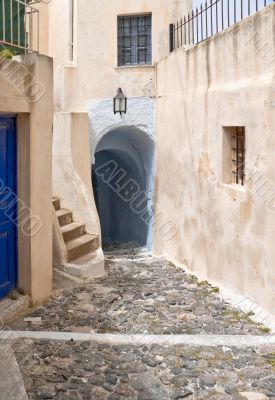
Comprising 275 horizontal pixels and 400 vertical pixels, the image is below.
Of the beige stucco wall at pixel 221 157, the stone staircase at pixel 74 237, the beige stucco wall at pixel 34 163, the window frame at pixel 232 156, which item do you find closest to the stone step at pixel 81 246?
the stone staircase at pixel 74 237

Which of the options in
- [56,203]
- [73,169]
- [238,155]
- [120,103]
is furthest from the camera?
[120,103]

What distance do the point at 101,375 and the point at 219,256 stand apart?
3296 mm

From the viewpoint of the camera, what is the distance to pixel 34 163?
6422mm

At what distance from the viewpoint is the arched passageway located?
1223cm

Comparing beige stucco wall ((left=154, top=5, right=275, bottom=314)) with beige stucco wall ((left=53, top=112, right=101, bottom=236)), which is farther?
beige stucco wall ((left=53, top=112, right=101, bottom=236))

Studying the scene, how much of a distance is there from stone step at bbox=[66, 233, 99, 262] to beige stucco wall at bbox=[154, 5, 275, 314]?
65.4 inches

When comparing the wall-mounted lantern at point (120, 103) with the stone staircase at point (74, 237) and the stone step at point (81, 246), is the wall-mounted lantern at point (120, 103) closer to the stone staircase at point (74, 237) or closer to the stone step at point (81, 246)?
the stone staircase at point (74, 237)

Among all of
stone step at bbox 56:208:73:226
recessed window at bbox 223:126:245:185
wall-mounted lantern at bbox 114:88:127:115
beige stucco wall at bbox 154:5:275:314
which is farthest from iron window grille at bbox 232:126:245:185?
wall-mounted lantern at bbox 114:88:127:115

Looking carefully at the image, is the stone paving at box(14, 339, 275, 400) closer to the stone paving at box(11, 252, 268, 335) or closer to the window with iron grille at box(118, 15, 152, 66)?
the stone paving at box(11, 252, 268, 335)

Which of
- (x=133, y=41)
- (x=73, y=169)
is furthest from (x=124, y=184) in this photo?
(x=73, y=169)

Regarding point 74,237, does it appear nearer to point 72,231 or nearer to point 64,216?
point 72,231

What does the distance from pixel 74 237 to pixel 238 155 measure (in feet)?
10.9

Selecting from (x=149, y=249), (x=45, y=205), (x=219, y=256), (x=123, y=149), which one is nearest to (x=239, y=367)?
(x=219, y=256)

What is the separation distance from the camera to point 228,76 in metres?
7.12
